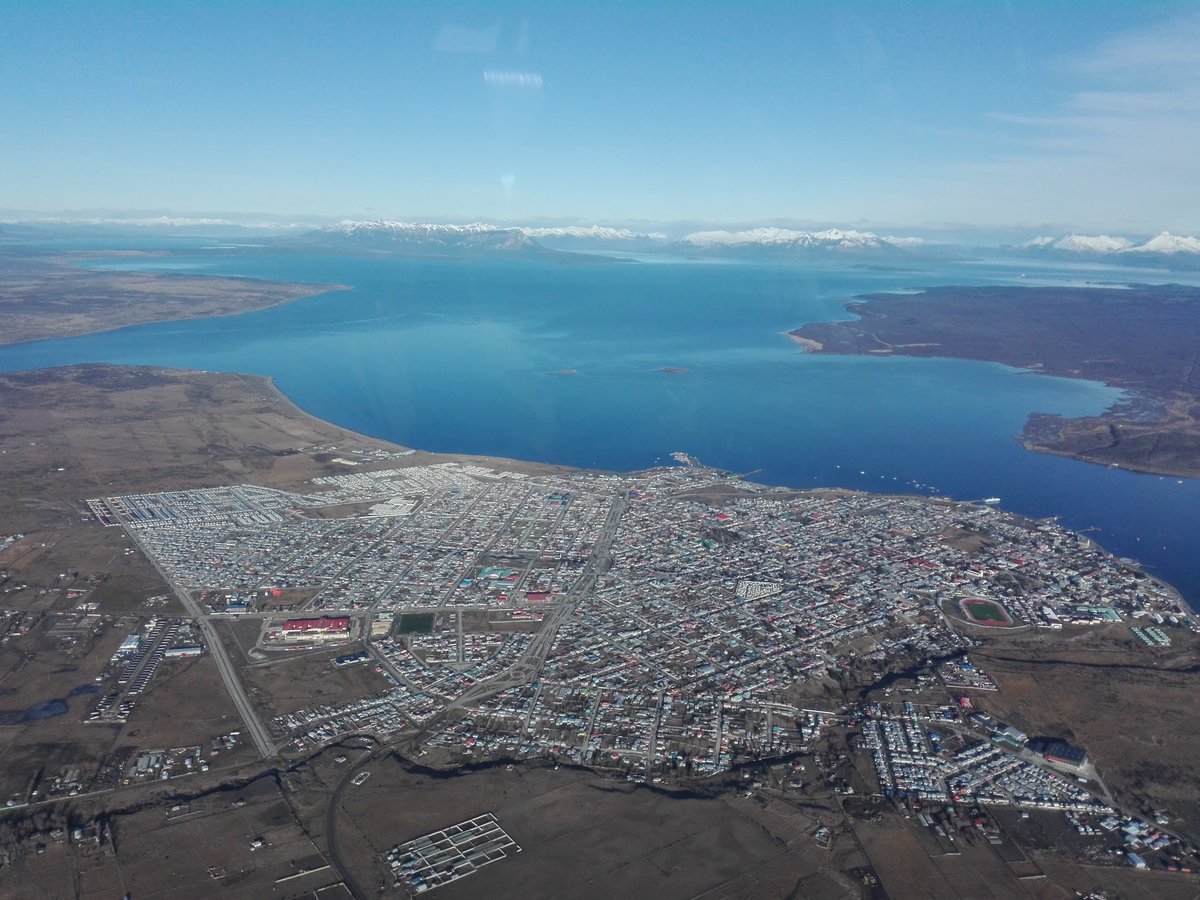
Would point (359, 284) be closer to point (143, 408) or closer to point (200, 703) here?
point (143, 408)

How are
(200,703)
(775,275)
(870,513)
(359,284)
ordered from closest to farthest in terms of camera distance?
(200,703) → (870,513) → (359,284) → (775,275)

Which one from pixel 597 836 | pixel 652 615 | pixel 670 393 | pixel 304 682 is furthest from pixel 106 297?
pixel 597 836

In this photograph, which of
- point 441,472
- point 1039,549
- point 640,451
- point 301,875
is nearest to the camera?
point 301,875

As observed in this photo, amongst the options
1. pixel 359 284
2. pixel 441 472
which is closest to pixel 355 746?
pixel 441 472

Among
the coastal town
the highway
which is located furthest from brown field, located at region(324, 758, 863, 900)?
the highway

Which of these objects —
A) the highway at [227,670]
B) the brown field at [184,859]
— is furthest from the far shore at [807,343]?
the brown field at [184,859]

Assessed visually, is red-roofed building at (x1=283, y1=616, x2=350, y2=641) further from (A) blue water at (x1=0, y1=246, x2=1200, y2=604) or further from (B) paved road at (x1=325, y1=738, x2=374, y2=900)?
(A) blue water at (x1=0, y1=246, x2=1200, y2=604)
